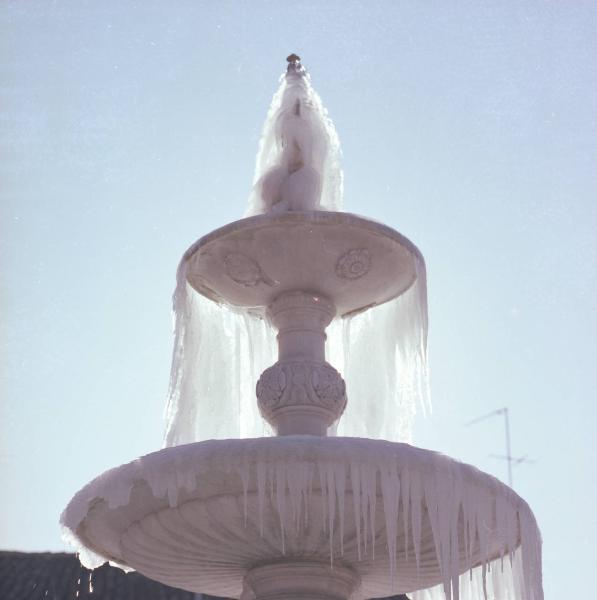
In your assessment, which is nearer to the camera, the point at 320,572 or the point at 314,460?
the point at 314,460

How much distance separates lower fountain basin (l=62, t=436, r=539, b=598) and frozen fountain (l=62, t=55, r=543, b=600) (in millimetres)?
15

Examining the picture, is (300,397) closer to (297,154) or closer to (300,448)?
(300,448)

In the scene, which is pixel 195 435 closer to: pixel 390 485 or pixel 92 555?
pixel 92 555

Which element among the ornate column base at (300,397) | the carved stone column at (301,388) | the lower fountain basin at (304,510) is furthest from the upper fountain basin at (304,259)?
the lower fountain basin at (304,510)

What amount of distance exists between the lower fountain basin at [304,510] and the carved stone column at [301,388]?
3.57 feet

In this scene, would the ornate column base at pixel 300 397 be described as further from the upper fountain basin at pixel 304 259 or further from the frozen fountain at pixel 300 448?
the upper fountain basin at pixel 304 259

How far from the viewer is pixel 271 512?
8.89m

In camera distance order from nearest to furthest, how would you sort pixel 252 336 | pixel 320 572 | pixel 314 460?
pixel 314 460
pixel 320 572
pixel 252 336

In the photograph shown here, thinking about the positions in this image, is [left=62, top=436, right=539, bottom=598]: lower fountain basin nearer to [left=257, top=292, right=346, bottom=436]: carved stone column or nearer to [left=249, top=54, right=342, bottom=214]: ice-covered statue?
[left=257, top=292, right=346, bottom=436]: carved stone column

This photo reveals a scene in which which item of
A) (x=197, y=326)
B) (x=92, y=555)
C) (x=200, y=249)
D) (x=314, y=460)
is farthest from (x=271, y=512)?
(x=197, y=326)

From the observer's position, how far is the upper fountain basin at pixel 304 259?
33.9 feet

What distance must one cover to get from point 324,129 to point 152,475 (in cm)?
441

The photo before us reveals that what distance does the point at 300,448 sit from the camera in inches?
330

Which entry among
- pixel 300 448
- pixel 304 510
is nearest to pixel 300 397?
pixel 304 510
